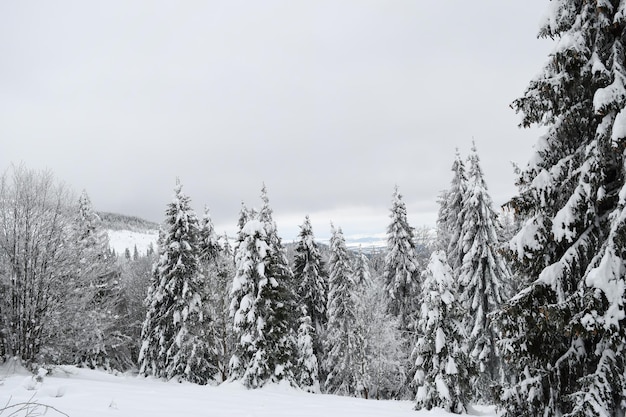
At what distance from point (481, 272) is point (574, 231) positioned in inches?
673

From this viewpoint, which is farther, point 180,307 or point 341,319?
point 341,319

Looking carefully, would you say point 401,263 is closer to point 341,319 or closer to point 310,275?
point 341,319

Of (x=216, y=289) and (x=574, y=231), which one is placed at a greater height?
(x=574, y=231)

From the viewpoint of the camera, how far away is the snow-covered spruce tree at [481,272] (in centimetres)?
2222

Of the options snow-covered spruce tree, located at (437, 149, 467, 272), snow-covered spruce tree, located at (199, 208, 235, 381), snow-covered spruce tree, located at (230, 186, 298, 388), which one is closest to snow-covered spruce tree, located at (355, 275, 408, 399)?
snow-covered spruce tree, located at (437, 149, 467, 272)

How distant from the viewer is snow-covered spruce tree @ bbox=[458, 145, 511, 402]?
22.2 m

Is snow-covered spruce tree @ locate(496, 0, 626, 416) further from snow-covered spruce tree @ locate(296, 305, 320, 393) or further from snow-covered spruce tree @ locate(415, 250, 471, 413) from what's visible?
snow-covered spruce tree @ locate(296, 305, 320, 393)

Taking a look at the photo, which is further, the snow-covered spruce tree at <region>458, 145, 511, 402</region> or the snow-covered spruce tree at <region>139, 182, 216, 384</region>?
the snow-covered spruce tree at <region>139, 182, 216, 384</region>

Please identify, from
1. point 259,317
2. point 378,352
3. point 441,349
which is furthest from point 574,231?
point 378,352

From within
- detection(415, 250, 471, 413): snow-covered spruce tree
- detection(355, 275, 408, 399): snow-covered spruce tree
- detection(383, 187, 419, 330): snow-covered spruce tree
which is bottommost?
detection(355, 275, 408, 399): snow-covered spruce tree

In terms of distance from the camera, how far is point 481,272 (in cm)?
2281

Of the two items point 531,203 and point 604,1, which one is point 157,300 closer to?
point 531,203

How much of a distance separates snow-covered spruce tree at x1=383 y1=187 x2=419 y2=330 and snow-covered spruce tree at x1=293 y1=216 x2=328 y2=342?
571 cm

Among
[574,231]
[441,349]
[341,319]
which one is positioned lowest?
[341,319]
